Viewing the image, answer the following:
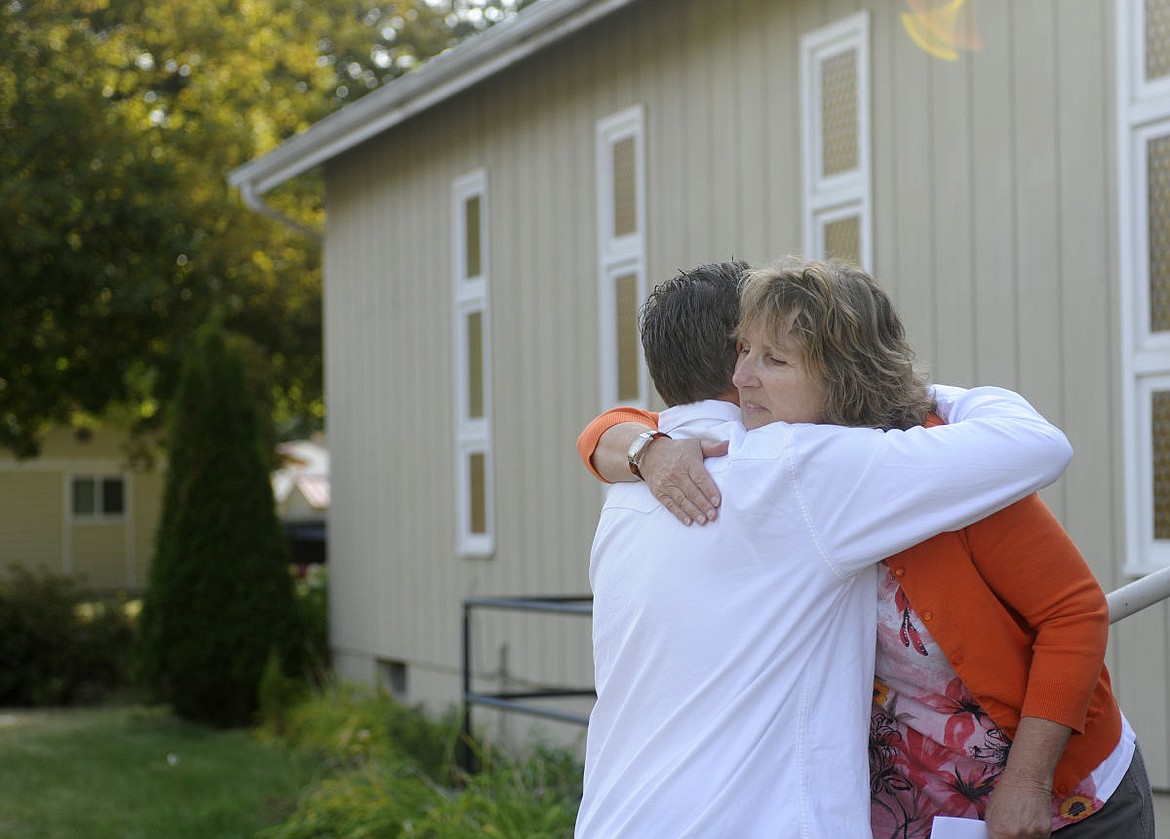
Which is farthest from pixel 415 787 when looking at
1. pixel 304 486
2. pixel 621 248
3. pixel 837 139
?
pixel 304 486

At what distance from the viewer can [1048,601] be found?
192cm

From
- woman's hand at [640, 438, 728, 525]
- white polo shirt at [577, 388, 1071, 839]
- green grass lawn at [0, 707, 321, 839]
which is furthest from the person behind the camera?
green grass lawn at [0, 707, 321, 839]

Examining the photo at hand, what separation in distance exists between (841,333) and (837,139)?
465 cm

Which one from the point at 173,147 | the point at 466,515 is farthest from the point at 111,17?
the point at 466,515

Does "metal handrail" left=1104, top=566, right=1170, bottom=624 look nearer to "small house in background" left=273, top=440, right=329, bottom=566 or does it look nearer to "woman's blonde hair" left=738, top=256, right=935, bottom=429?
"woman's blonde hair" left=738, top=256, right=935, bottom=429

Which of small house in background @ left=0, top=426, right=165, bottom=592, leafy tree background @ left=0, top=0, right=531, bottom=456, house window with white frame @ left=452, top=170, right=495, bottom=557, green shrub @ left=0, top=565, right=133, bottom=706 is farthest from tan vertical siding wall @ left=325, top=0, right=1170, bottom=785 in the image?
small house in background @ left=0, top=426, right=165, bottom=592

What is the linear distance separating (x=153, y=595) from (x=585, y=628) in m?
4.29

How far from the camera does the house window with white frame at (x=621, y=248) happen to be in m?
7.90

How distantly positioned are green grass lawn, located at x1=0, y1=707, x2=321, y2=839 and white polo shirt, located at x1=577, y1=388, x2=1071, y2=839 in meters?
5.83

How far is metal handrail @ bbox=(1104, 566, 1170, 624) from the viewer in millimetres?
2365

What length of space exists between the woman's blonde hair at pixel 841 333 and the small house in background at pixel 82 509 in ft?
92.5

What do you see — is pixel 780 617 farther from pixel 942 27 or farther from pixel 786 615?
pixel 942 27

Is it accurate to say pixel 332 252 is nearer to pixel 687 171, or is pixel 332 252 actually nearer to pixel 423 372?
pixel 423 372

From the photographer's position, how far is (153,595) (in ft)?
36.2
